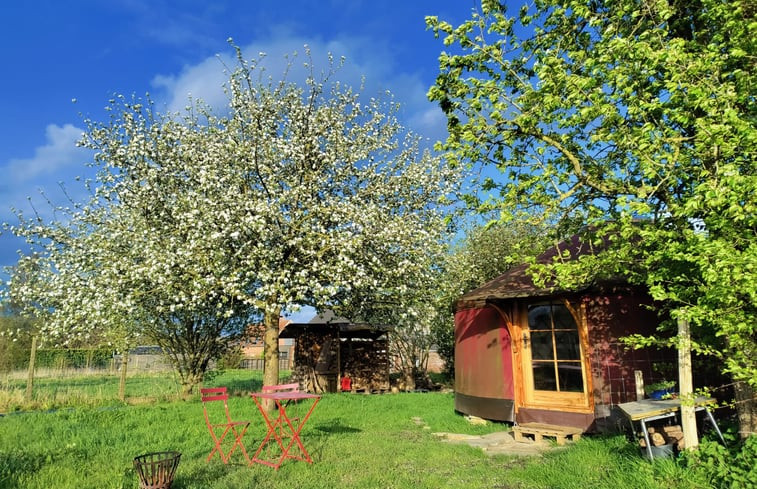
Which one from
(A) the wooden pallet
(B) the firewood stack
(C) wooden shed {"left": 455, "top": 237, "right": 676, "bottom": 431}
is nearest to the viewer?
(B) the firewood stack

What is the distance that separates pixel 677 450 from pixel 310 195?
8140 mm

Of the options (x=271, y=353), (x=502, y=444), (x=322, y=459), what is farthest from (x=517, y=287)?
(x=271, y=353)

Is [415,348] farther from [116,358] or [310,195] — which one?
[116,358]

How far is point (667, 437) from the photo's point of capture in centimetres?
590

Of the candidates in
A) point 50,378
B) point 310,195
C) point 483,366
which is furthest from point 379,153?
point 50,378

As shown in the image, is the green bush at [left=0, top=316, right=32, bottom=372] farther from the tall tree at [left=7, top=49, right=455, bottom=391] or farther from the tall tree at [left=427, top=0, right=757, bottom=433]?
the tall tree at [left=427, top=0, right=757, bottom=433]

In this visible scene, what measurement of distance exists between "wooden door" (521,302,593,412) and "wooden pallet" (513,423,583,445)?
1.30 ft

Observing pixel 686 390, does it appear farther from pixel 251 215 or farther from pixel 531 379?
pixel 251 215

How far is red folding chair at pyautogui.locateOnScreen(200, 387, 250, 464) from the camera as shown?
6.72 metres

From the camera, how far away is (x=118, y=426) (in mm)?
9078

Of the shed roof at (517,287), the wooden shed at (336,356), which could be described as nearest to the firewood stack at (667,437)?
the shed roof at (517,287)

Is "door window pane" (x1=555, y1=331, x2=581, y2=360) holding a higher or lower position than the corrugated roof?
lower

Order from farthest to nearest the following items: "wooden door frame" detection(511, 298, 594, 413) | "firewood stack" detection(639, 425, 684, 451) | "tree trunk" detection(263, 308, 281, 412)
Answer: "tree trunk" detection(263, 308, 281, 412), "wooden door frame" detection(511, 298, 594, 413), "firewood stack" detection(639, 425, 684, 451)

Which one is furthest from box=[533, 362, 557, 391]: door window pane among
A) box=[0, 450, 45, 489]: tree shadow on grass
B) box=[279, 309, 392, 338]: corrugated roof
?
box=[279, 309, 392, 338]: corrugated roof
